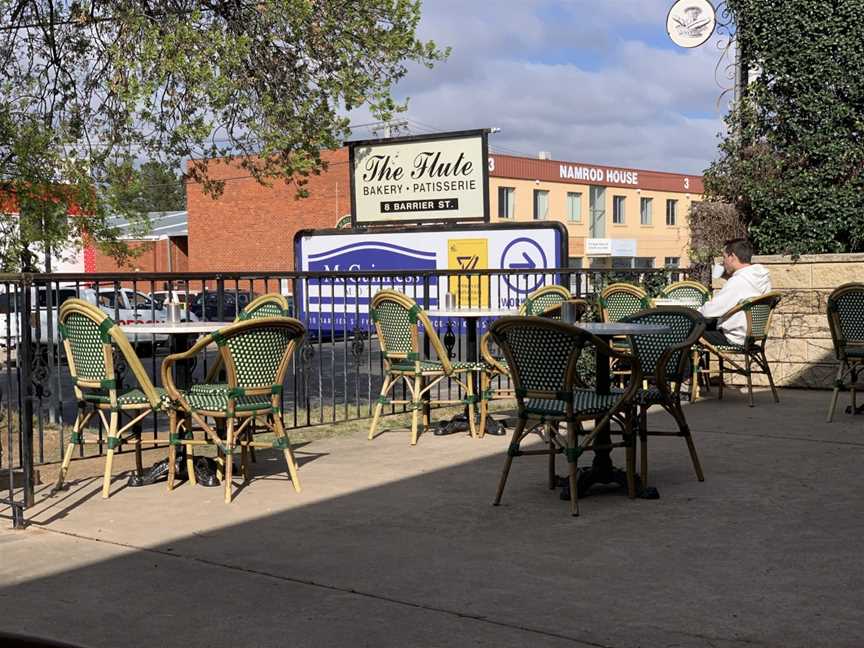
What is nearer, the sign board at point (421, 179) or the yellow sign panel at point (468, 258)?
the yellow sign panel at point (468, 258)

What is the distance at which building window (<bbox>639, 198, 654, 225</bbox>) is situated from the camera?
61.2 m

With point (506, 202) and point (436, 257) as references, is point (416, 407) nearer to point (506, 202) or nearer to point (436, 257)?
Answer: point (436, 257)

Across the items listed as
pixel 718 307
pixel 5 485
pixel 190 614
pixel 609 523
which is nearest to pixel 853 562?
pixel 609 523

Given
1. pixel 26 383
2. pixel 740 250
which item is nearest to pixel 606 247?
pixel 740 250

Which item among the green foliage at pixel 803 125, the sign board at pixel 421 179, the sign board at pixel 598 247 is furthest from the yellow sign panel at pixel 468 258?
the sign board at pixel 598 247

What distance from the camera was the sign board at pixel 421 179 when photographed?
1505 cm

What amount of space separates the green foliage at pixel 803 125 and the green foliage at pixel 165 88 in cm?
399

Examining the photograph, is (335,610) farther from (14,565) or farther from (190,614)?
(14,565)

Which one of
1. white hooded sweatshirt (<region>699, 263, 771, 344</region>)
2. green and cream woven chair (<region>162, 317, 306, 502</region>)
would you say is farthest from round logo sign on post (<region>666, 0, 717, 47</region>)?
green and cream woven chair (<region>162, 317, 306, 502</region>)

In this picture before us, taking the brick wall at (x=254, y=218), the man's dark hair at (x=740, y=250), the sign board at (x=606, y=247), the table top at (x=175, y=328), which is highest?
the brick wall at (x=254, y=218)

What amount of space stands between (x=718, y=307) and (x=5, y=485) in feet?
22.3

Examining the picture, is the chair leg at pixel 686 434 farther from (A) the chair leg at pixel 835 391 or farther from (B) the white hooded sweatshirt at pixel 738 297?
(B) the white hooded sweatshirt at pixel 738 297

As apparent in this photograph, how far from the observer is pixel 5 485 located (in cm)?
702

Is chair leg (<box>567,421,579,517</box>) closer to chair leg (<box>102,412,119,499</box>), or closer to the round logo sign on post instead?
A: chair leg (<box>102,412,119,499</box>)
